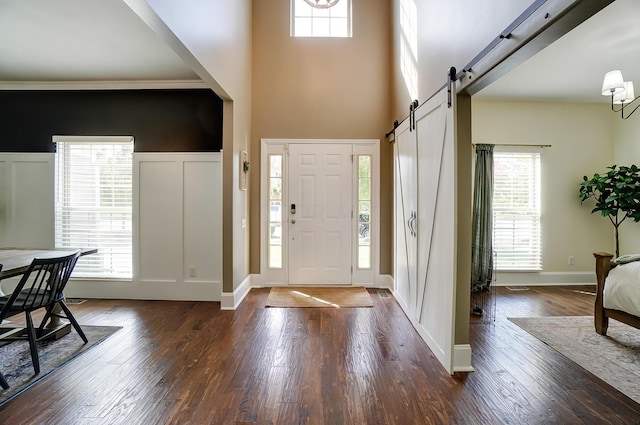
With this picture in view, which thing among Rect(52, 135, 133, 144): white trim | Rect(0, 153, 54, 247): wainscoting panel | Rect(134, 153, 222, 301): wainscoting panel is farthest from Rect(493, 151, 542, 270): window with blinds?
Rect(0, 153, 54, 247): wainscoting panel

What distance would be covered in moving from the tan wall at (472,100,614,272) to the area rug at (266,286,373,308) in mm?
2876

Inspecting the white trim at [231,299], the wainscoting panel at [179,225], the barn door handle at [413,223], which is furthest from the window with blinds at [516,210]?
the wainscoting panel at [179,225]

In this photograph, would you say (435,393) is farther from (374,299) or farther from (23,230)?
(23,230)

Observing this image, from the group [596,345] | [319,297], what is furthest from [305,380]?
[596,345]

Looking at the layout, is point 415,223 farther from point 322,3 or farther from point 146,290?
point 322,3

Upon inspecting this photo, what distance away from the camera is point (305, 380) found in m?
2.32

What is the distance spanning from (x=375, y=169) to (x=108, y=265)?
3810 millimetres

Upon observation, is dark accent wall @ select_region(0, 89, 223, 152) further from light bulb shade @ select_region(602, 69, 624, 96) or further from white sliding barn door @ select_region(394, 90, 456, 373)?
light bulb shade @ select_region(602, 69, 624, 96)

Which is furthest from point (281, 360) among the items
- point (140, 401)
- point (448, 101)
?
point (448, 101)

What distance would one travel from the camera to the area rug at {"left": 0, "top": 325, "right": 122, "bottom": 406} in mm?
2242

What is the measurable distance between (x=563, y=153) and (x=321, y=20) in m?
4.15

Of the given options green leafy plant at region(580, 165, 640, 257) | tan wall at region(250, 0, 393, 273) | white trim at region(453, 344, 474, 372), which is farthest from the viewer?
tan wall at region(250, 0, 393, 273)

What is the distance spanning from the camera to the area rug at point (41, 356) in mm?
2242

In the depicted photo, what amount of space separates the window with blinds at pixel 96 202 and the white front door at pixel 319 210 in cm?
213
